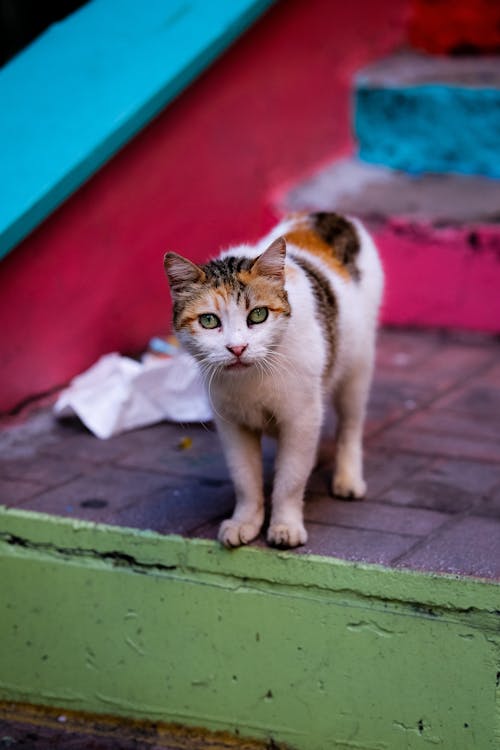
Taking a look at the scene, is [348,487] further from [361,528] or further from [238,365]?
[238,365]

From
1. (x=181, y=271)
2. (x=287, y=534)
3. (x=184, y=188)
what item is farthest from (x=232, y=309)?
(x=184, y=188)

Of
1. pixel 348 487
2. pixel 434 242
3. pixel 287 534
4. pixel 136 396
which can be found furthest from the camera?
pixel 434 242

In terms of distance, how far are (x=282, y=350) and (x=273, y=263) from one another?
0.70ft

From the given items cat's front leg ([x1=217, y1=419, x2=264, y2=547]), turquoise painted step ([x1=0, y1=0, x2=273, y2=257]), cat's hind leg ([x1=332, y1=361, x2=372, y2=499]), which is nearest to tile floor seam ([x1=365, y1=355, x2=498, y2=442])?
cat's hind leg ([x1=332, y1=361, x2=372, y2=499])

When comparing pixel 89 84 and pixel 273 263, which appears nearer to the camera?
pixel 273 263

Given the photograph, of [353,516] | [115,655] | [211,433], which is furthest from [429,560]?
[211,433]

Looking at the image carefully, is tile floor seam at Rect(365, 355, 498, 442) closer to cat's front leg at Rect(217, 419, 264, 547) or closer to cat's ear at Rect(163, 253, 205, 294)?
cat's front leg at Rect(217, 419, 264, 547)

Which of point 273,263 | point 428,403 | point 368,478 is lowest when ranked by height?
point 428,403

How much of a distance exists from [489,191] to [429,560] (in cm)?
237

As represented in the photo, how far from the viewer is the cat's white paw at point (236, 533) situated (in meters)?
2.59

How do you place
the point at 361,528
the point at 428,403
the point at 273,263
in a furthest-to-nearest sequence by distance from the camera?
the point at 428,403, the point at 361,528, the point at 273,263

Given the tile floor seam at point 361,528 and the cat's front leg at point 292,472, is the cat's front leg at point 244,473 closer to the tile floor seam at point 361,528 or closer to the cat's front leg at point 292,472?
the cat's front leg at point 292,472

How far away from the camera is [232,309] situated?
2.38m

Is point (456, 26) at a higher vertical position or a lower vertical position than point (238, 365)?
higher
